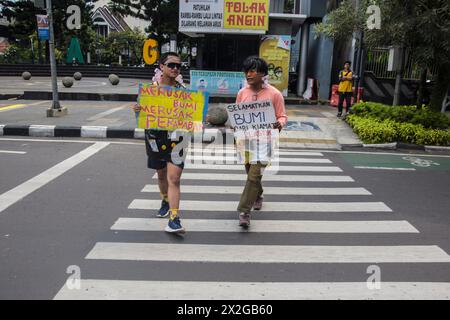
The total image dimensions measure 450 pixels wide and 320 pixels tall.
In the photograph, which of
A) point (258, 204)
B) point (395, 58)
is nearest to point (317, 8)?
point (395, 58)

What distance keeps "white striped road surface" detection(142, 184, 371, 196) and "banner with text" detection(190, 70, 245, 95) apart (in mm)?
11286

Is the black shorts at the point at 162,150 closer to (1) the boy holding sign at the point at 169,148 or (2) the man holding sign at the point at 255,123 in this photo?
(1) the boy holding sign at the point at 169,148

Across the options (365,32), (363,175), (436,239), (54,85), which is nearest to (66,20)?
(54,85)

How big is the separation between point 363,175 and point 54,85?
910cm

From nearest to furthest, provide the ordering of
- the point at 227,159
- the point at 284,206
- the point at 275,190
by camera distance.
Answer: the point at 284,206 → the point at 275,190 → the point at 227,159

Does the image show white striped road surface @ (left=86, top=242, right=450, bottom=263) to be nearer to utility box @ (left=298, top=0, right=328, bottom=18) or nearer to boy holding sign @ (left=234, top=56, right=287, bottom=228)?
boy holding sign @ (left=234, top=56, right=287, bottom=228)

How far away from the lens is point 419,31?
9.71 meters

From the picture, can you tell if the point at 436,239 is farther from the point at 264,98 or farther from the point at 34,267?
the point at 34,267

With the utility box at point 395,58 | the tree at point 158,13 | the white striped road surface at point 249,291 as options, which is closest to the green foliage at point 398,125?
the utility box at point 395,58

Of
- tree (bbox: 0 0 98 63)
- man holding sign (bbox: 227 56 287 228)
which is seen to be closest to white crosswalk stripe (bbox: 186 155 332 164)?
man holding sign (bbox: 227 56 287 228)

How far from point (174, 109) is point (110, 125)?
7016 millimetres

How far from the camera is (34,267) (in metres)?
3.84

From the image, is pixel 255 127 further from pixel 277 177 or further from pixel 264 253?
pixel 277 177

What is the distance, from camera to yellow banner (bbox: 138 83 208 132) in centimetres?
485
